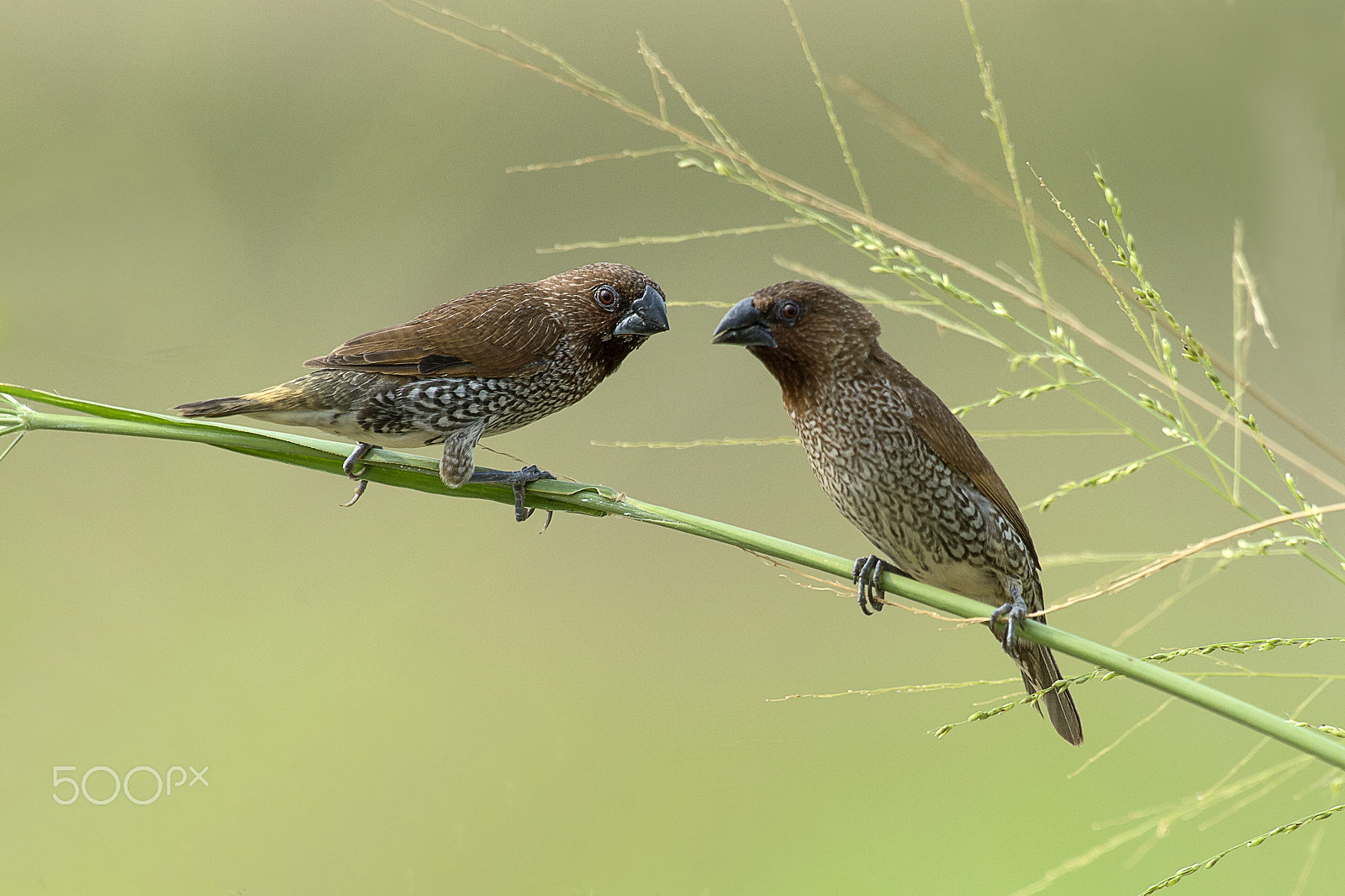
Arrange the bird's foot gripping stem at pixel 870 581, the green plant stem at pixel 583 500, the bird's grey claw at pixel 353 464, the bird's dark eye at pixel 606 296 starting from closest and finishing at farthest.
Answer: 1. the green plant stem at pixel 583 500
2. the bird's grey claw at pixel 353 464
3. the bird's dark eye at pixel 606 296
4. the bird's foot gripping stem at pixel 870 581

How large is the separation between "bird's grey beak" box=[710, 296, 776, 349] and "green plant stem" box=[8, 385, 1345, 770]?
0.40 m

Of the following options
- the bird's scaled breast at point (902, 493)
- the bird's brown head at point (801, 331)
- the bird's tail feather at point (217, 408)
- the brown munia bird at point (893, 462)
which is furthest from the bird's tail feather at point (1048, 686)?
the bird's tail feather at point (217, 408)

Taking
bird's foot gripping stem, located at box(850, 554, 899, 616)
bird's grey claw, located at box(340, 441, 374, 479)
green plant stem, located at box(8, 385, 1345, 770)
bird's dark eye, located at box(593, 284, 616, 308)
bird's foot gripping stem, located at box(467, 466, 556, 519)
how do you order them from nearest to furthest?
1. green plant stem, located at box(8, 385, 1345, 770)
2. bird's grey claw, located at box(340, 441, 374, 479)
3. bird's foot gripping stem, located at box(467, 466, 556, 519)
4. bird's dark eye, located at box(593, 284, 616, 308)
5. bird's foot gripping stem, located at box(850, 554, 899, 616)

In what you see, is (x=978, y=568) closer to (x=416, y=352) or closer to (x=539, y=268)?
(x=416, y=352)

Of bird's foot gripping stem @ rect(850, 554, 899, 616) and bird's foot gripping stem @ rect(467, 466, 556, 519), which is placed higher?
bird's foot gripping stem @ rect(467, 466, 556, 519)

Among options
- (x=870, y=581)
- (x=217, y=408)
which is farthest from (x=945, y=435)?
(x=217, y=408)

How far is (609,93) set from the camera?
1.11m

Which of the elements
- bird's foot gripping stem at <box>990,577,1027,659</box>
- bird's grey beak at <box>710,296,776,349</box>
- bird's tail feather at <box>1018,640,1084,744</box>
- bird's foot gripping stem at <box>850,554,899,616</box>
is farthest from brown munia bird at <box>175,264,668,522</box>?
bird's tail feather at <box>1018,640,1084,744</box>

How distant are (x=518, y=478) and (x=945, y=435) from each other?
2.71 feet

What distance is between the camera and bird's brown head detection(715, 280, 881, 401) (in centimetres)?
172

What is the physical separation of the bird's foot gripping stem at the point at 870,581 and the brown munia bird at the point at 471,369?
558mm

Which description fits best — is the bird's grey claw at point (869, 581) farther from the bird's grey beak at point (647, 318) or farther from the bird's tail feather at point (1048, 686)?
the bird's grey beak at point (647, 318)

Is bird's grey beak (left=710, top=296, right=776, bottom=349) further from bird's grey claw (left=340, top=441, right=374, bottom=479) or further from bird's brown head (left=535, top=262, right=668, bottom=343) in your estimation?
bird's grey claw (left=340, top=441, right=374, bottom=479)

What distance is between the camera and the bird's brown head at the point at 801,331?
172cm
